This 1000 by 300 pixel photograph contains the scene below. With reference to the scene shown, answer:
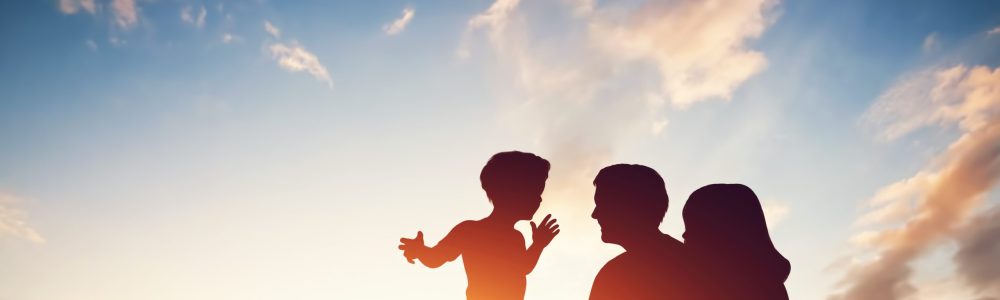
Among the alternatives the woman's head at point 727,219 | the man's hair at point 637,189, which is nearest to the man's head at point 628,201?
the man's hair at point 637,189

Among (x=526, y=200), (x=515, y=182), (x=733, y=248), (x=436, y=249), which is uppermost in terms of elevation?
(x=515, y=182)

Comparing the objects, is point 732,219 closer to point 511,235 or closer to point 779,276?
point 779,276

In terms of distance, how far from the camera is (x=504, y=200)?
7.34 metres

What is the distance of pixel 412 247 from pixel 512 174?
1655mm

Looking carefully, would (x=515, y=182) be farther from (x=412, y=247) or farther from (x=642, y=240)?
(x=642, y=240)

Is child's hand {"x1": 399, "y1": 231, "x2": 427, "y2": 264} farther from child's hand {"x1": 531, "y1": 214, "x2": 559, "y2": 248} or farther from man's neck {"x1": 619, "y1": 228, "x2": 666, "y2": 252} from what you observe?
man's neck {"x1": 619, "y1": 228, "x2": 666, "y2": 252}

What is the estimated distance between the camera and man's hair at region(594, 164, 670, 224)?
4.77 metres

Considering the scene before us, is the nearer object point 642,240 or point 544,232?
point 642,240

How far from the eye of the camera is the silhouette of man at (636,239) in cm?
435

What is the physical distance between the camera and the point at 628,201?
4.77 meters

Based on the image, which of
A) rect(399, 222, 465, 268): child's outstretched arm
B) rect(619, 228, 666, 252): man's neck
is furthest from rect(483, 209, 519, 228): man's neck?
rect(619, 228, 666, 252): man's neck

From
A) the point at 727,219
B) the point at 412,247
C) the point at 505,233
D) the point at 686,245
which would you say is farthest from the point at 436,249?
the point at 727,219

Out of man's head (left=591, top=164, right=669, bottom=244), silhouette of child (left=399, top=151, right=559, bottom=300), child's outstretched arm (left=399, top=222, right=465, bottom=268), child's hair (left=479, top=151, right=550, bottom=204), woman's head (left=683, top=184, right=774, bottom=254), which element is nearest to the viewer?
woman's head (left=683, top=184, right=774, bottom=254)

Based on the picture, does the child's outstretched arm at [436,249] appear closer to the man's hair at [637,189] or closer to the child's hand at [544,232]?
the child's hand at [544,232]
